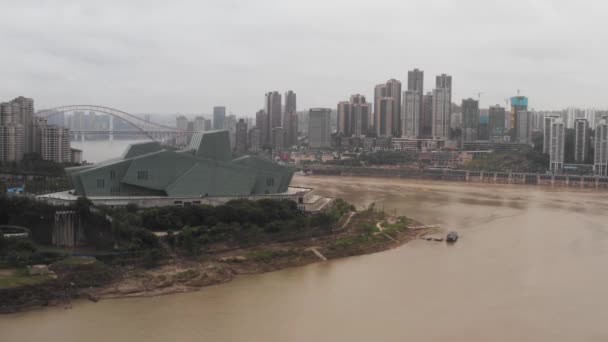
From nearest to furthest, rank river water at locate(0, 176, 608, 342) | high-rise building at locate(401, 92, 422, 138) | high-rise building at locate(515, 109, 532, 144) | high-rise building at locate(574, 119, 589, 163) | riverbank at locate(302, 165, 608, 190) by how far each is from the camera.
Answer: river water at locate(0, 176, 608, 342), riverbank at locate(302, 165, 608, 190), high-rise building at locate(574, 119, 589, 163), high-rise building at locate(515, 109, 532, 144), high-rise building at locate(401, 92, 422, 138)

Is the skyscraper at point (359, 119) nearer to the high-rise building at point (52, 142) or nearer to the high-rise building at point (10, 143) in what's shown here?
the high-rise building at point (52, 142)

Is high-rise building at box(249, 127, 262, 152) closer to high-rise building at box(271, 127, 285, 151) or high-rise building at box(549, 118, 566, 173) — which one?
→ high-rise building at box(271, 127, 285, 151)

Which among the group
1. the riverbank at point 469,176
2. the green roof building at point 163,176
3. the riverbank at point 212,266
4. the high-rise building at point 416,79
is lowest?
the riverbank at point 212,266

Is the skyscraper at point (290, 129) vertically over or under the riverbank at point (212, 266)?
over

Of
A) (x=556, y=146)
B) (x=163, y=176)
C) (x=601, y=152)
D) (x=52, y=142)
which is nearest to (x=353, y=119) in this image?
(x=556, y=146)

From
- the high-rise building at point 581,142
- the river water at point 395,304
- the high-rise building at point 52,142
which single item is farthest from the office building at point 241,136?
the river water at point 395,304

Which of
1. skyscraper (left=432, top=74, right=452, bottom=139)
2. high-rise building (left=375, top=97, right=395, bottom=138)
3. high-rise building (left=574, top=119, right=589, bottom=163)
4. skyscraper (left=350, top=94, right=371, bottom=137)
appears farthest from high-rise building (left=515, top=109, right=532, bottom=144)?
high-rise building (left=574, top=119, right=589, bottom=163)
